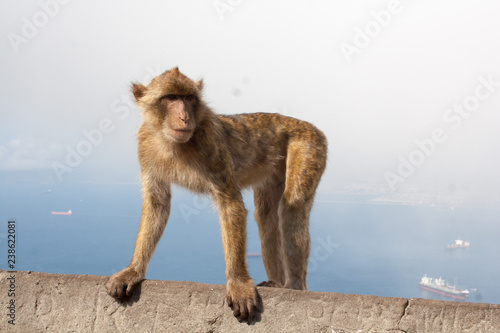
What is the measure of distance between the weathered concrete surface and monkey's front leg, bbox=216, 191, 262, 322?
0.07 meters

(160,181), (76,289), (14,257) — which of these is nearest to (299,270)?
(160,181)

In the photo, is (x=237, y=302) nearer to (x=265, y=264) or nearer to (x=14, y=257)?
(x=265, y=264)

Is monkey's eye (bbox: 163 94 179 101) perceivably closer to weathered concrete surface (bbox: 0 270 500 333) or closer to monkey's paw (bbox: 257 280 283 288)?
weathered concrete surface (bbox: 0 270 500 333)

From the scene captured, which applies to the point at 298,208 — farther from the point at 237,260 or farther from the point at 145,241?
the point at 145,241

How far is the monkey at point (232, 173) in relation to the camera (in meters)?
3.60

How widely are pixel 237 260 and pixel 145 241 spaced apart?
29.9 inches

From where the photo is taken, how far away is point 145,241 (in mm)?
3883

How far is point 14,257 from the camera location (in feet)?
13.6

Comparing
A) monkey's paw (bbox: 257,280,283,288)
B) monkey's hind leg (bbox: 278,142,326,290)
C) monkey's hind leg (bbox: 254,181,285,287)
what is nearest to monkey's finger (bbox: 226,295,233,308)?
monkey's hind leg (bbox: 278,142,326,290)

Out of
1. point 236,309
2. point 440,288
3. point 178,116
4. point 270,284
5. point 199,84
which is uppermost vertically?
point 199,84

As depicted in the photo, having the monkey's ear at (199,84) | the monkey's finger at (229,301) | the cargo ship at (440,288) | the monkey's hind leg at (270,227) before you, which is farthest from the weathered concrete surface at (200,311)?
the cargo ship at (440,288)

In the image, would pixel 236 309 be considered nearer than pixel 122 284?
Yes

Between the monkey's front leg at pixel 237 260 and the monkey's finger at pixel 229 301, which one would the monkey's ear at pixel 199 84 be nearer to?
the monkey's front leg at pixel 237 260

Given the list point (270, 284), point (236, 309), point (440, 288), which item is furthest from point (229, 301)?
point (440, 288)
